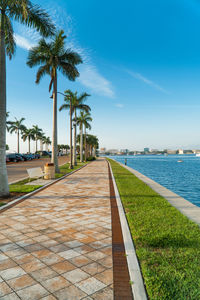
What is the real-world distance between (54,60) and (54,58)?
172 mm

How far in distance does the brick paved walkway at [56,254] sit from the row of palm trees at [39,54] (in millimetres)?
3540

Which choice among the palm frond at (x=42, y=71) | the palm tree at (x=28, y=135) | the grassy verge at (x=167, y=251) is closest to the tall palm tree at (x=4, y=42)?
the grassy verge at (x=167, y=251)

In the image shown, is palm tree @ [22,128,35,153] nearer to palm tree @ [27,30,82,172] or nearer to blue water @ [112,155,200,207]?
blue water @ [112,155,200,207]

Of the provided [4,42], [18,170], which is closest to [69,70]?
[4,42]

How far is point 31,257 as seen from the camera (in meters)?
3.37

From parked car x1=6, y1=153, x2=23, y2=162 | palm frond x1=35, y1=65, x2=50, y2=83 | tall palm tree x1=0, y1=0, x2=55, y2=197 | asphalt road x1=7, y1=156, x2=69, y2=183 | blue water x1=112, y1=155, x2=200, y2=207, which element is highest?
palm frond x1=35, y1=65, x2=50, y2=83

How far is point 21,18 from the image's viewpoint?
27.9 feet

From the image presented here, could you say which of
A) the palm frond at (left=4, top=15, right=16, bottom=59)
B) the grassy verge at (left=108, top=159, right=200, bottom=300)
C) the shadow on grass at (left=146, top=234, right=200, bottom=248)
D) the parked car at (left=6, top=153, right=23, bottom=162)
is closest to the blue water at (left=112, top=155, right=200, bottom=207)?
the grassy verge at (left=108, top=159, right=200, bottom=300)

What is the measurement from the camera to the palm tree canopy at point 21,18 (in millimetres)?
7721

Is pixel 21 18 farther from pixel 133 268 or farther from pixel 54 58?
pixel 133 268

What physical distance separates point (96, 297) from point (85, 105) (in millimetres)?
27939

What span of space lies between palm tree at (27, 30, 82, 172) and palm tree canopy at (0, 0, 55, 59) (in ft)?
20.8

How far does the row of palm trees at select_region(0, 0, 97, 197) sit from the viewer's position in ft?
26.0

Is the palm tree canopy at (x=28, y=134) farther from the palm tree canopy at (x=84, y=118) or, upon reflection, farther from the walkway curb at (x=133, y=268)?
the walkway curb at (x=133, y=268)
